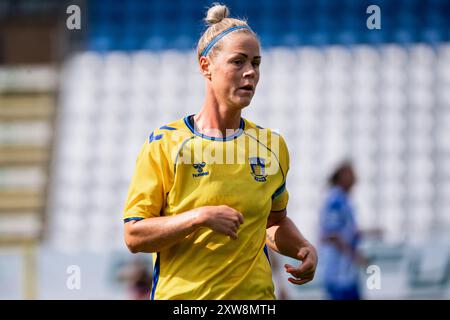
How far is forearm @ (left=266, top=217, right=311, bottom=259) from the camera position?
325 cm


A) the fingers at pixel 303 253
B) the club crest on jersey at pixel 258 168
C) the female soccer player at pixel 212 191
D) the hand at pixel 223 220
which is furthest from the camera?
the fingers at pixel 303 253

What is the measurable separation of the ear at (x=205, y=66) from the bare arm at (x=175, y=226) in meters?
0.55

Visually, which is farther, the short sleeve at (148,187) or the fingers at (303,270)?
the fingers at (303,270)

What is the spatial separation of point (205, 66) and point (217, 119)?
0.20m

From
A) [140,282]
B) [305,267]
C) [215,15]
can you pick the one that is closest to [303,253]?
[305,267]

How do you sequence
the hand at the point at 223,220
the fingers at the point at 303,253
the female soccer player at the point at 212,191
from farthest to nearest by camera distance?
the fingers at the point at 303,253 < the female soccer player at the point at 212,191 < the hand at the point at 223,220

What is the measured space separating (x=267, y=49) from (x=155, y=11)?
1948 mm

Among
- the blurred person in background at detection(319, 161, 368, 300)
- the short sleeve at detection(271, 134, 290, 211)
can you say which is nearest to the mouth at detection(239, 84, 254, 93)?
the short sleeve at detection(271, 134, 290, 211)

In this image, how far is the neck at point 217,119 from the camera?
3119mm

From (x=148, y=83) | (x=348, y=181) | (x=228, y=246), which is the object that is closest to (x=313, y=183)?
(x=148, y=83)

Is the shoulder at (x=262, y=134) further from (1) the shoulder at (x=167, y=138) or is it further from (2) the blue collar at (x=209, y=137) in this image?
(1) the shoulder at (x=167, y=138)

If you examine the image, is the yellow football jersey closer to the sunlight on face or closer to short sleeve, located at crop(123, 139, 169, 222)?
short sleeve, located at crop(123, 139, 169, 222)

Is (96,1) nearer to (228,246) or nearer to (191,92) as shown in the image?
(191,92)

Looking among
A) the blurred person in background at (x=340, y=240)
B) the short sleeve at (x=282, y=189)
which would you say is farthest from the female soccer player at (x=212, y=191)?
the blurred person in background at (x=340, y=240)
